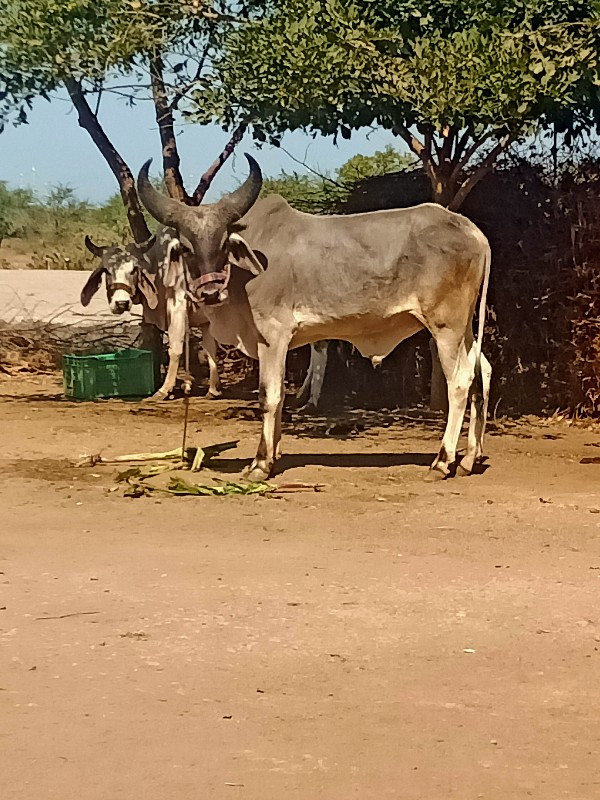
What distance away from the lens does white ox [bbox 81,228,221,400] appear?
35.5ft

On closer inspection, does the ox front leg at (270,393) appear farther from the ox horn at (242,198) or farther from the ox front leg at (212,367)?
the ox front leg at (212,367)

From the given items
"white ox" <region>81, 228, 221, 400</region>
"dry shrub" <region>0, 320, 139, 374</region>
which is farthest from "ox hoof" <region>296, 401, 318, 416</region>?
"dry shrub" <region>0, 320, 139, 374</region>

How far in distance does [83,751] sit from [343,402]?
880cm

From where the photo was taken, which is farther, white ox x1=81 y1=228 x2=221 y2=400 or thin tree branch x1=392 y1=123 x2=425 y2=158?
white ox x1=81 y1=228 x2=221 y2=400

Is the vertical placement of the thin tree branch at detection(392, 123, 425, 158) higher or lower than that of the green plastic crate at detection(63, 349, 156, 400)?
higher

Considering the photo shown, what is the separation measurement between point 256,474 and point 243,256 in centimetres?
141

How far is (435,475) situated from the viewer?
7848 millimetres

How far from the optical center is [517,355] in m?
11.3

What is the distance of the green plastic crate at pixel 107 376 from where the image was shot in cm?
1179

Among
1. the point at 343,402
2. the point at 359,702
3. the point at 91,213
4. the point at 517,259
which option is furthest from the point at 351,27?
the point at 91,213

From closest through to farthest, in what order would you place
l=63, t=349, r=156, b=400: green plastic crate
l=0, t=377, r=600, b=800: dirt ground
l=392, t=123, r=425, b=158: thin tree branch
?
1. l=0, t=377, r=600, b=800: dirt ground
2. l=392, t=123, r=425, b=158: thin tree branch
3. l=63, t=349, r=156, b=400: green plastic crate

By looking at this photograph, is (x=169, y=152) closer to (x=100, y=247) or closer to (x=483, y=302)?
(x=100, y=247)

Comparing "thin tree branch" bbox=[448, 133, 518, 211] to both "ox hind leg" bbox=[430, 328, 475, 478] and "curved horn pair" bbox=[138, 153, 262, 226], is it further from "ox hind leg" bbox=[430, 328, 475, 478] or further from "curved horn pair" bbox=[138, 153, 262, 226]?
"curved horn pair" bbox=[138, 153, 262, 226]

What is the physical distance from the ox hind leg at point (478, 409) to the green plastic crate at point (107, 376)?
15.1 ft
